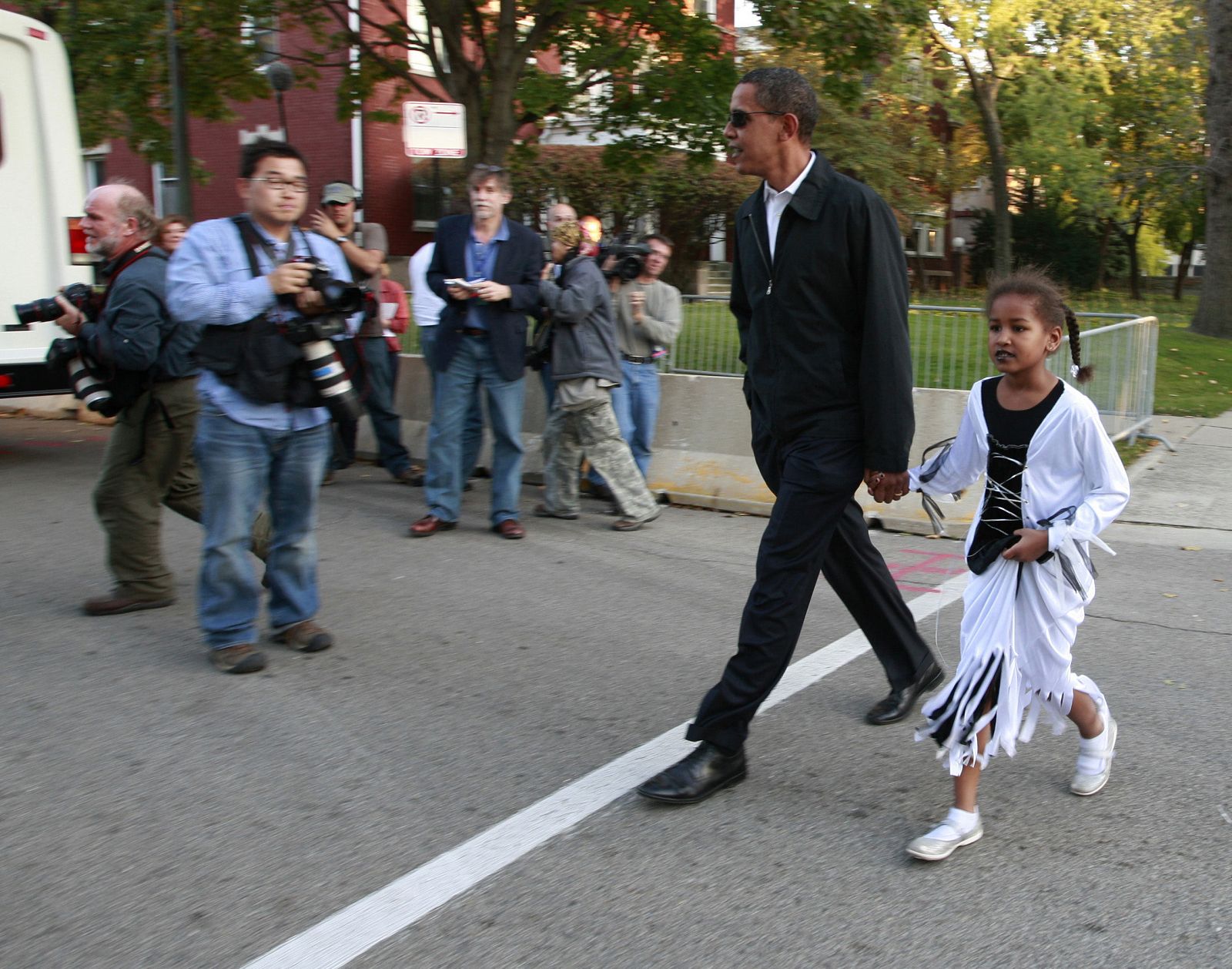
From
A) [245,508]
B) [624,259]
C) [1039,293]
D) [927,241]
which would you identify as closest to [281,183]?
[245,508]

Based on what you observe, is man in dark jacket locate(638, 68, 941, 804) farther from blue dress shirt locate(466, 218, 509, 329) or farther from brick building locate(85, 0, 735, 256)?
brick building locate(85, 0, 735, 256)

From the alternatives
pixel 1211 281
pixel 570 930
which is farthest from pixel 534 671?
pixel 1211 281

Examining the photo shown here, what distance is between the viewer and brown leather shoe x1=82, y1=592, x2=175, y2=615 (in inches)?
226

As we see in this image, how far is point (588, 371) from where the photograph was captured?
777 cm

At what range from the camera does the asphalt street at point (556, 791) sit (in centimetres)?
301

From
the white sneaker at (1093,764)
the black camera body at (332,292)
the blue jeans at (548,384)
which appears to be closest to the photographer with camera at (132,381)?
the black camera body at (332,292)

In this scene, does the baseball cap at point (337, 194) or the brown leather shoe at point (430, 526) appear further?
the baseball cap at point (337, 194)

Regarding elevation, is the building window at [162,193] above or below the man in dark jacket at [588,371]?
above

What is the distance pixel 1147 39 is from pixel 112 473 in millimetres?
31063

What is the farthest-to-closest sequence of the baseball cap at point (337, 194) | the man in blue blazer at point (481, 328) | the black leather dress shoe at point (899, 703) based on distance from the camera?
the baseball cap at point (337, 194) → the man in blue blazer at point (481, 328) → the black leather dress shoe at point (899, 703)

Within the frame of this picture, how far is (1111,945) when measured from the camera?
2.94m

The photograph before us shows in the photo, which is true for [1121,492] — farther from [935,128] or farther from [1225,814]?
[935,128]

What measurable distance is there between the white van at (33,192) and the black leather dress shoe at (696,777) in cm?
760

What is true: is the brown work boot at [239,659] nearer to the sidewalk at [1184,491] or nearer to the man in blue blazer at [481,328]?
the man in blue blazer at [481,328]
